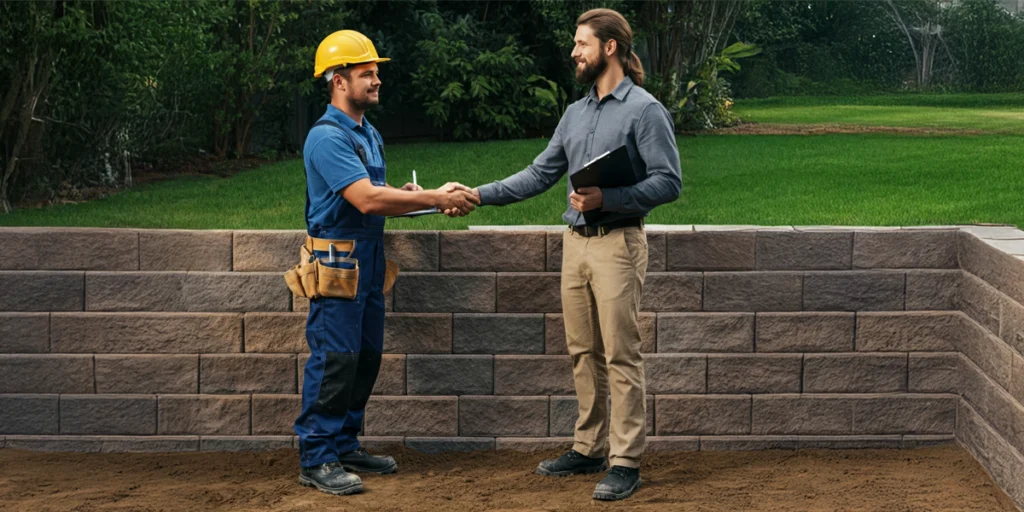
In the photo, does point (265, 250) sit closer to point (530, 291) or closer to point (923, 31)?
point (530, 291)

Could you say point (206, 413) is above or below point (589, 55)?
below

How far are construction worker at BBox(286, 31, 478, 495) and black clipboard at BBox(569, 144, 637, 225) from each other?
0.68 meters

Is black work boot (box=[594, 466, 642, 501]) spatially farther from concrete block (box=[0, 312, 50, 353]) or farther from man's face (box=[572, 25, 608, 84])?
concrete block (box=[0, 312, 50, 353])

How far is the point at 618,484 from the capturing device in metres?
5.40

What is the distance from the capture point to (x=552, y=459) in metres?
6.06

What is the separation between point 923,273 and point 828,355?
64 centimetres

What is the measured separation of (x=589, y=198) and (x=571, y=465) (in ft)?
4.62

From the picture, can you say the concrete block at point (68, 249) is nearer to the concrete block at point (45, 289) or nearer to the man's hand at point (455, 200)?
the concrete block at point (45, 289)

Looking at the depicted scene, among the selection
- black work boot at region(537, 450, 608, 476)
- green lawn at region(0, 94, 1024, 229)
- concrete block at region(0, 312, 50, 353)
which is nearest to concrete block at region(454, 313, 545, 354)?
black work boot at region(537, 450, 608, 476)

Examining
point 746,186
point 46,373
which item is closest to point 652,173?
point 46,373

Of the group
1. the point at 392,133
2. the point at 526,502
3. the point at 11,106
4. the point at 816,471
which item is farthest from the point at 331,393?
the point at 392,133

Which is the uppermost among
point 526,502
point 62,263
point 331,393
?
point 62,263

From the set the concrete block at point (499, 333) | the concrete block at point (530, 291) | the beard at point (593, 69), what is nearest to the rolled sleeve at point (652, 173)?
the beard at point (593, 69)

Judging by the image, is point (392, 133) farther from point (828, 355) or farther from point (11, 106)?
point (828, 355)
